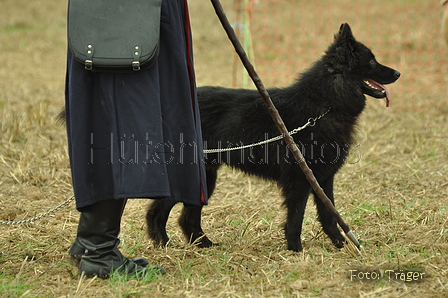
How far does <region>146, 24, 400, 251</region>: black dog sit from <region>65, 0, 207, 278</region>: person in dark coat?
100cm

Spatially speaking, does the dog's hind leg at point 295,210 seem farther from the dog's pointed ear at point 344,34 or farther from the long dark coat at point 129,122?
the long dark coat at point 129,122

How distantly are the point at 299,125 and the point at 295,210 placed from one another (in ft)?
1.91

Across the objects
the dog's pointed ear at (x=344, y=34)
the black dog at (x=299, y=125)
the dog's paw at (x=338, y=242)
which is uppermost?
the dog's pointed ear at (x=344, y=34)

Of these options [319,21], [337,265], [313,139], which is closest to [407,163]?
[313,139]

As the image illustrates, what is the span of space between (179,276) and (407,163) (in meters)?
3.21

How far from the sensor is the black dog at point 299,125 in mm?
3453

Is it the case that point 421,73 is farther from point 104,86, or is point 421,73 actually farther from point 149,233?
point 104,86

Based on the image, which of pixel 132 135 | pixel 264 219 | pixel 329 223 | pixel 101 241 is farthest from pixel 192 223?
pixel 132 135

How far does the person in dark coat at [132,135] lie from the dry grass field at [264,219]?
0.46 m

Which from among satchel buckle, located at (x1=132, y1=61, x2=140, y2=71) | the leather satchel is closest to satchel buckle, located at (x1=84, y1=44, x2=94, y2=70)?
the leather satchel

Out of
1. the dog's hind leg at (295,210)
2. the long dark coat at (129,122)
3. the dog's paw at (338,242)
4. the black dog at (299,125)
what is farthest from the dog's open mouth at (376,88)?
the long dark coat at (129,122)

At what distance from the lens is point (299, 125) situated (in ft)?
11.5

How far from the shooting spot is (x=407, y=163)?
5164mm

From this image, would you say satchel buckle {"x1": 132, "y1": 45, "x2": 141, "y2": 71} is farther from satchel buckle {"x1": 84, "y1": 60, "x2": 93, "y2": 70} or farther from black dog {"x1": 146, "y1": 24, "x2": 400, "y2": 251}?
black dog {"x1": 146, "y1": 24, "x2": 400, "y2": 251}
